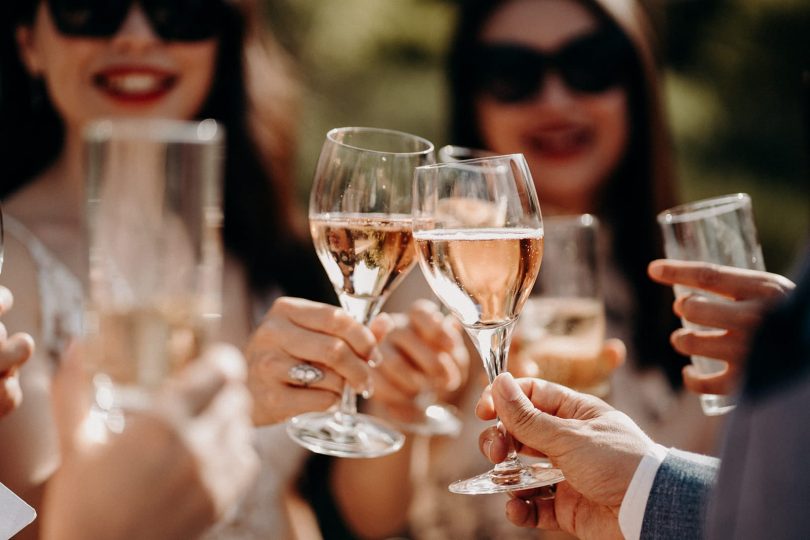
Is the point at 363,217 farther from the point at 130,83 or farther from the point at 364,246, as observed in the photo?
the point at 130,83

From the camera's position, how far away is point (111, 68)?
2463mm

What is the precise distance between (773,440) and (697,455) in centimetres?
58

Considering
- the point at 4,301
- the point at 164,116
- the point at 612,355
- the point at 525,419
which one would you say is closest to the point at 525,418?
the point at 525,419

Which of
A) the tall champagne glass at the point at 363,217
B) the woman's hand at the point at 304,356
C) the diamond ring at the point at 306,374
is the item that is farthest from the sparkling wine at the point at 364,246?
the diamond ring at the point at 306,374

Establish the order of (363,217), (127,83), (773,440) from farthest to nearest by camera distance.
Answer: (127,83) → (363,217) → (773,440)

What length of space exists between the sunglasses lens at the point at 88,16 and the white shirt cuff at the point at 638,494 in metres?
2.07

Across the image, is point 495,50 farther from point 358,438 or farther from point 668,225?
point 358,438

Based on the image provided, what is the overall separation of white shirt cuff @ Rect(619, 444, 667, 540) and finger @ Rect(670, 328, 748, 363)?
440 mm

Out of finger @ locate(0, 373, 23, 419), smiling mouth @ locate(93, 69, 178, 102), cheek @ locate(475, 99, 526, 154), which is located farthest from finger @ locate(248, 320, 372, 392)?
cheek @ locate(475, 99, 526, 154)

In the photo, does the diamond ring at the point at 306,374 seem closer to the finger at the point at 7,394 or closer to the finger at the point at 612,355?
the finger at the point at 7,394

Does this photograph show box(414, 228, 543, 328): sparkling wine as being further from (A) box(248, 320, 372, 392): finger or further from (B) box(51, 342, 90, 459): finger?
(B) box(51, 342, 90, 459): finger

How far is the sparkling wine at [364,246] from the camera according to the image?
1384mm

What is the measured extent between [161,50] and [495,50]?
1278 millimetres

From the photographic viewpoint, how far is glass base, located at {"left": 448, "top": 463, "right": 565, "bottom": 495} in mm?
1205
